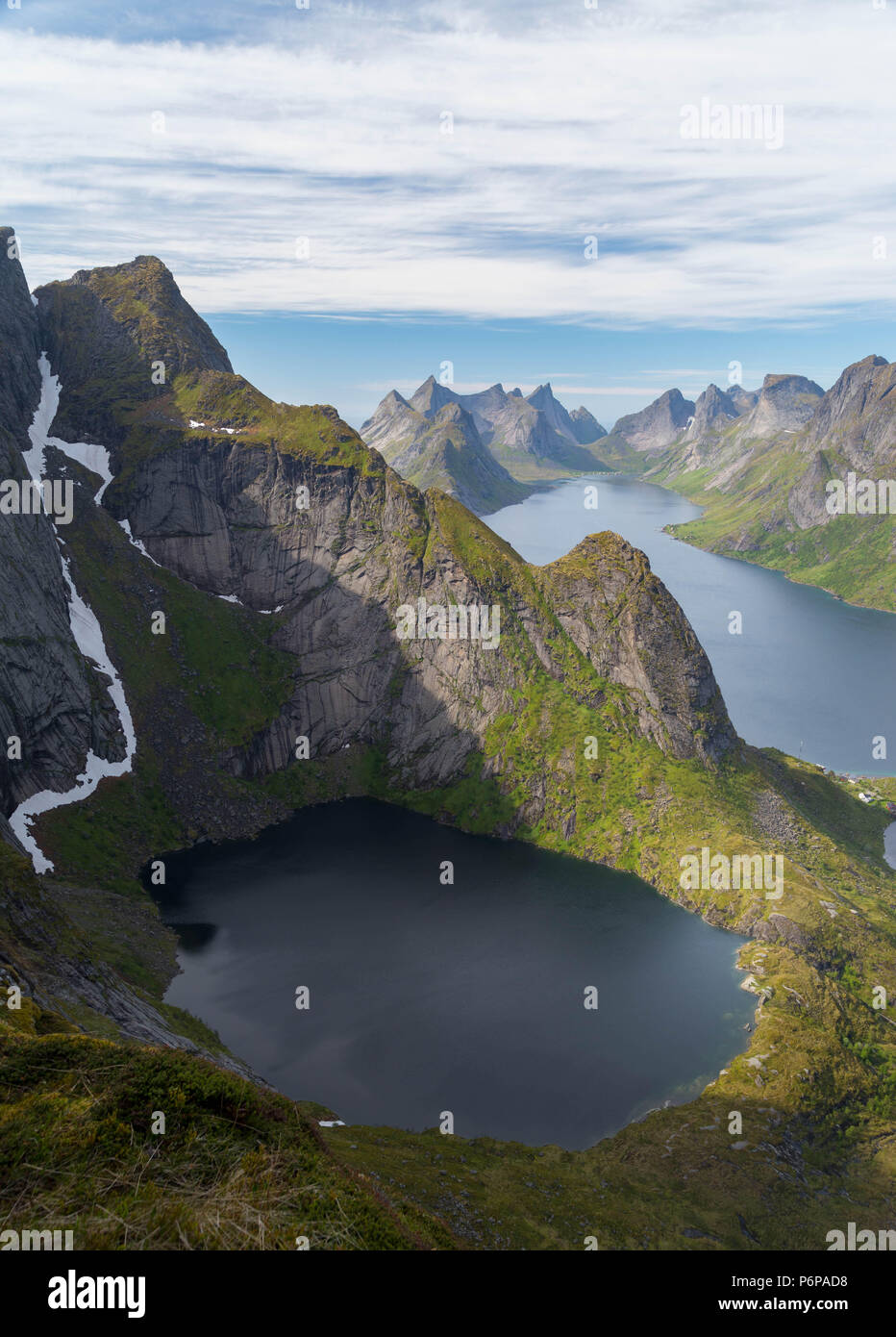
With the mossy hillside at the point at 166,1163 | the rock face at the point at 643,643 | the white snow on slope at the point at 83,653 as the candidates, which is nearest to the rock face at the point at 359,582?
the rock face at the point at 643,643

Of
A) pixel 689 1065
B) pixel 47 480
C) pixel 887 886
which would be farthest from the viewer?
pixel 47 480

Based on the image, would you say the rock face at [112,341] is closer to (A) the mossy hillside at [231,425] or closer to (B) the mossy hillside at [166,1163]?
(A) the mossy hillside at [231,425]

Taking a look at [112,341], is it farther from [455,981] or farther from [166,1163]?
[166,1163]

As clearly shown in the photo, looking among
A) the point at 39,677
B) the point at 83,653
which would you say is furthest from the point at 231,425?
the point at 39,677

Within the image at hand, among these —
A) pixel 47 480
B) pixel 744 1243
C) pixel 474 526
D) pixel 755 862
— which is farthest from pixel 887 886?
pixel 47 480
